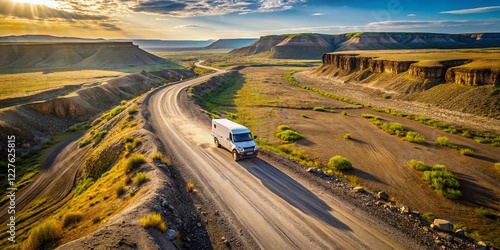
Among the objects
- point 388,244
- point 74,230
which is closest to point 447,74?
point 388,244

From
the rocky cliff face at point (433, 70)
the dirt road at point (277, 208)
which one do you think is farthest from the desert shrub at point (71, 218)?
the rocky cliff face at point (433, 70)

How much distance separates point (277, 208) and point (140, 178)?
28.9 feet

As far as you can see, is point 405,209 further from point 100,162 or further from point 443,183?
point 100,162

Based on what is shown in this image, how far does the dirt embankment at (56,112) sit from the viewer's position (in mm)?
34969

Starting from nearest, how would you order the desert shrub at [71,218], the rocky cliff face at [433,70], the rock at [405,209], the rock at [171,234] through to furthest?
1. the rock at [171,234]
2. the desert shrub at [71,218]
3. the rock at [405,209]
4. the rocky cliff face at [433,70]

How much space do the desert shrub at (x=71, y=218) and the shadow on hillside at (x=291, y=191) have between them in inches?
426

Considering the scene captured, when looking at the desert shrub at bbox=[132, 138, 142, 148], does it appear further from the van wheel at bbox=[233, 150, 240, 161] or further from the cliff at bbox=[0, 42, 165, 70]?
the cliff at bbox=[0, 42, 165, 70]

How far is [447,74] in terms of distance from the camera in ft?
192

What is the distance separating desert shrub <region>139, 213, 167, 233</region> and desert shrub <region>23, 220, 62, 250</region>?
4.34m

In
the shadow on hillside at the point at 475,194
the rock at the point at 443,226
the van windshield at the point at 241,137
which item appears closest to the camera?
the rock at the point at 443,226

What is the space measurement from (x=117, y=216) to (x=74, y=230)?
2.47 meters

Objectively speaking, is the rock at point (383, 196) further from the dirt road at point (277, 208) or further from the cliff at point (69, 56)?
the cliff at point (69, 56)

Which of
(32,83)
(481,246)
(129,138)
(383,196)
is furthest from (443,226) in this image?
(32,83)

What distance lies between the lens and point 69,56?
148 m
